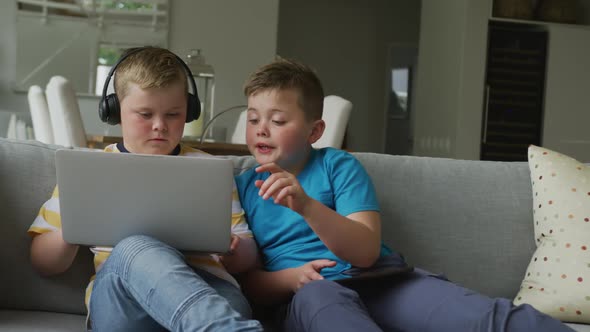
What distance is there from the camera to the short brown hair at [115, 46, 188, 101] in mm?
1619

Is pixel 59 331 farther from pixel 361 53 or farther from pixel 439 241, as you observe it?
pixel 361 53

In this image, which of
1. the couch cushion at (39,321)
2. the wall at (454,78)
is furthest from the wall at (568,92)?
the couch cushion at (39,321)

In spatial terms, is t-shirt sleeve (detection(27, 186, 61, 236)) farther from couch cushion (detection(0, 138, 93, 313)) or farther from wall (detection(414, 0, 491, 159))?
wall (detection(414, 0, 491, 159))

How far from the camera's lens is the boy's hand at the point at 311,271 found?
4.99 feet

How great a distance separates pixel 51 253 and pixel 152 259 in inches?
13.0

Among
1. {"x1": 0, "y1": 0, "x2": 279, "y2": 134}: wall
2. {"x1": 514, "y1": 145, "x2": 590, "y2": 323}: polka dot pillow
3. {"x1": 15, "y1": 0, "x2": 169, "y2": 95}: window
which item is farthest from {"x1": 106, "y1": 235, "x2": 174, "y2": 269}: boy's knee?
{"x1": 15, "y1": 0, "x2": 169, "y2": 95}: window

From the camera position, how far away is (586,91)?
5.59 m

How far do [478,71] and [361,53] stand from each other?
3.80m

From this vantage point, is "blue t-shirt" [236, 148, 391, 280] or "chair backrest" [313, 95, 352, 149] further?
"chair backrest" [313, 95, 352, 149]

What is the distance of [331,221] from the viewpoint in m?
1.47

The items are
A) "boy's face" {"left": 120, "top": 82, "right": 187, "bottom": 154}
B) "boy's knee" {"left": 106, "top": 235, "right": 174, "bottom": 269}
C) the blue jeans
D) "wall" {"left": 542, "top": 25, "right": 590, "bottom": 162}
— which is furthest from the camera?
"wall" {"left": 542, "top": 25, "right": 590, "bottom": 162}

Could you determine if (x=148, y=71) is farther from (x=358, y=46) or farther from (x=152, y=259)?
(x=358, y=46)

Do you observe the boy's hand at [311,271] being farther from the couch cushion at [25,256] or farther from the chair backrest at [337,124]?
the chair backrest at [337,124]

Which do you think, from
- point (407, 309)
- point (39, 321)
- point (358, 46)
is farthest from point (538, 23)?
point (39, 321)
